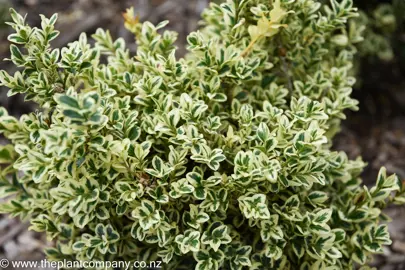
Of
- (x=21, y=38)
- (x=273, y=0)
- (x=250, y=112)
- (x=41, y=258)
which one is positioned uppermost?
(x=21, y=38)

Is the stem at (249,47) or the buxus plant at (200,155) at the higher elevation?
the stem at (249,47)

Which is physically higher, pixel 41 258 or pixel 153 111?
pixel 153 111

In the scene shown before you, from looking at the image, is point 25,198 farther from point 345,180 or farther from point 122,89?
point 345,180

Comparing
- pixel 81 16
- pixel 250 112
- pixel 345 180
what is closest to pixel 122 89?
pixel 250 112

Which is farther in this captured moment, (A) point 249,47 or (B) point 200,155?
(A) point 249,47

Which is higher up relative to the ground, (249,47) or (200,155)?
(249,47)

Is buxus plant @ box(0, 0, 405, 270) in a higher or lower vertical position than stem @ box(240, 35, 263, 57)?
lower

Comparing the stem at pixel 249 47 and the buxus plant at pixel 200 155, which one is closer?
the buxus plant at pixel 200 155

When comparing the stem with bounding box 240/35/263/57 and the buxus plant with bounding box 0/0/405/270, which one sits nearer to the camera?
the buxus plant with bounding box 0/0/405/270
